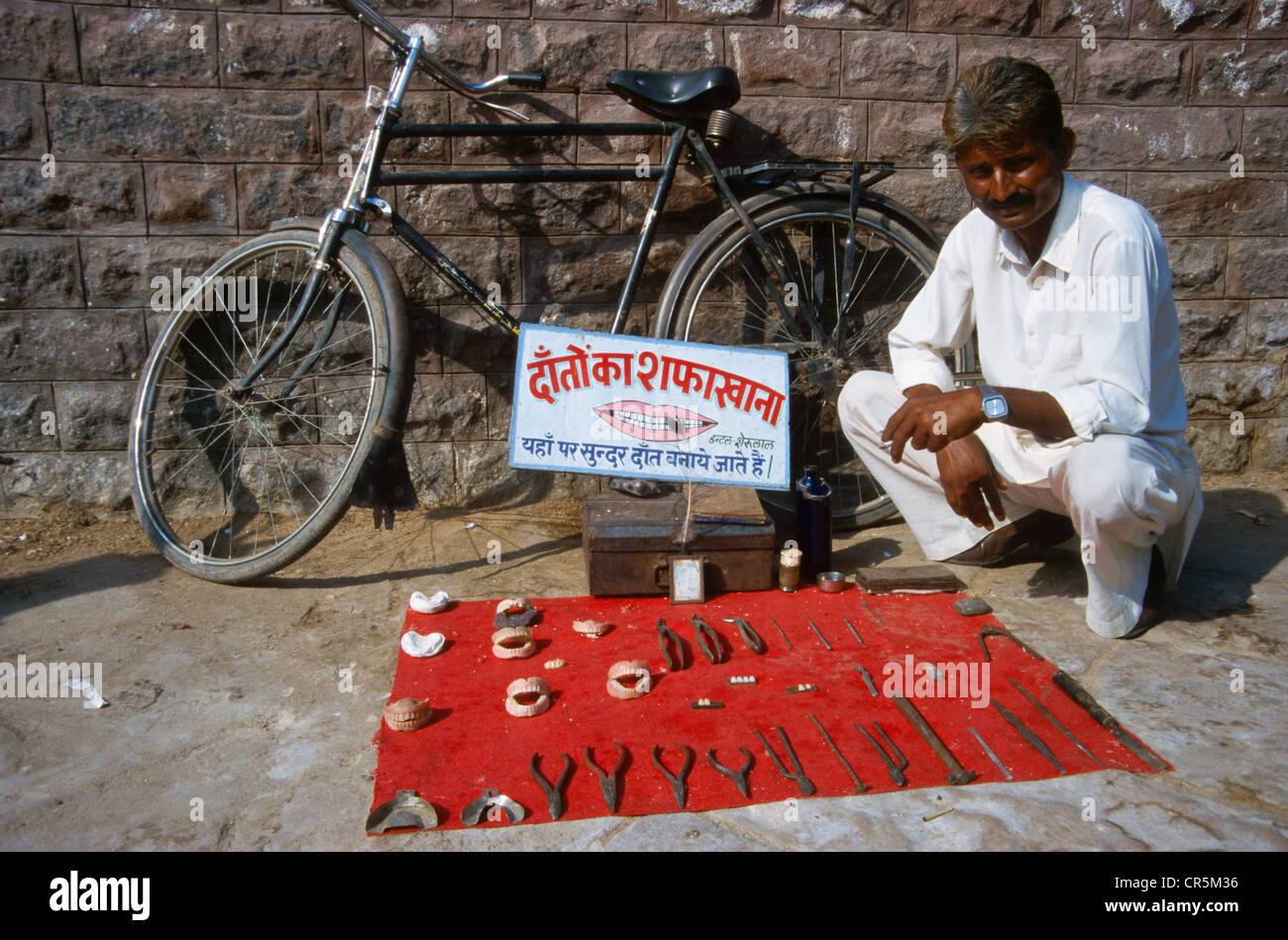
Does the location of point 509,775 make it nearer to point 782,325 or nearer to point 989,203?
point 989,203

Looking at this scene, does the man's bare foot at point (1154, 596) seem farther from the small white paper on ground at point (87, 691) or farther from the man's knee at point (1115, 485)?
the small white paper on ground at point (87, 691)

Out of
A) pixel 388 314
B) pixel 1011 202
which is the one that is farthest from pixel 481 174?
pixel 1011 202

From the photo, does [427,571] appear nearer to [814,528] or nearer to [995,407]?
[814,528]

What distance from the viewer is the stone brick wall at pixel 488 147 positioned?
3922mm

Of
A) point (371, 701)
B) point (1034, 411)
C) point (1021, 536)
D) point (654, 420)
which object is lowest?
point (371, 701)

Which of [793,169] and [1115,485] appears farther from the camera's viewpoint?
[793,169]

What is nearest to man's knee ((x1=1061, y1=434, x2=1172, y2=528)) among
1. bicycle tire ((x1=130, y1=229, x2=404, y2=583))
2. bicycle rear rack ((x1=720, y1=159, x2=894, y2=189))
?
bicycle rear rack ((x1=720, y1=159, x2=894, y2=189))

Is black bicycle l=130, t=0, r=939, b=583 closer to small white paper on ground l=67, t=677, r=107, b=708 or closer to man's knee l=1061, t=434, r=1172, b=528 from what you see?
small white paper on ground l=67, t=677, r=107, b=708

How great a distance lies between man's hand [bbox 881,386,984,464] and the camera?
2834mm

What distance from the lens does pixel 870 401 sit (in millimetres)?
3473

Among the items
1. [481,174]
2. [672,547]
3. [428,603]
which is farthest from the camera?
[481,174]

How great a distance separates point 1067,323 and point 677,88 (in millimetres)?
1790

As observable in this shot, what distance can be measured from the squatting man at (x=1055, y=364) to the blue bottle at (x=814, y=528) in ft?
1.32

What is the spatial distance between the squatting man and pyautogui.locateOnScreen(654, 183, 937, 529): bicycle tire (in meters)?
0.75
